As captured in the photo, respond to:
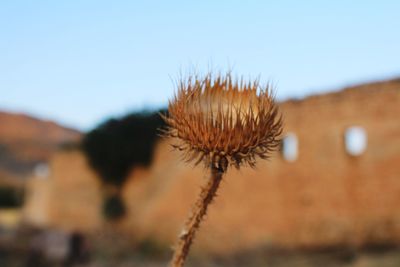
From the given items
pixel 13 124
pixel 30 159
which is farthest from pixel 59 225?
pixel 13 124

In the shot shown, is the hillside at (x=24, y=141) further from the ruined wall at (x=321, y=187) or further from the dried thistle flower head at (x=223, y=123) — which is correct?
the dried thistle flower head at (x=223, y=123)

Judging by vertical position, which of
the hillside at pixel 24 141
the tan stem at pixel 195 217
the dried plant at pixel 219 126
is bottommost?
the hillside at pixel 24 141

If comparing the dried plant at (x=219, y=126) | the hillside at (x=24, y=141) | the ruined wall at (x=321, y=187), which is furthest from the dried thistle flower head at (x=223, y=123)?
the hillside at (x=24, y=141)

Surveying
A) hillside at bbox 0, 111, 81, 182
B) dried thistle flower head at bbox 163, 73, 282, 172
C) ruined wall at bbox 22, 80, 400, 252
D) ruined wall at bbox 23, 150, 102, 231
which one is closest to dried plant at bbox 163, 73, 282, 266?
dried thistle flower head at bbox 163, 73, 282, 172

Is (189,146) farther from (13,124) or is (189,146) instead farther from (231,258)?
(13,124)

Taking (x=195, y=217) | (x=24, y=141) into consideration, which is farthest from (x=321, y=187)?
(x=24, y=141)

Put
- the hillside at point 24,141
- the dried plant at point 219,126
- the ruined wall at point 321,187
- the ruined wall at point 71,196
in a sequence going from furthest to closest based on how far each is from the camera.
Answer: the hillside at point 24,141, the ruined wall at point 71,196, the ruined wall at point 321,187, the dried plant at point 219,126

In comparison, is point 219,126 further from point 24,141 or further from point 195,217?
point 24,141
